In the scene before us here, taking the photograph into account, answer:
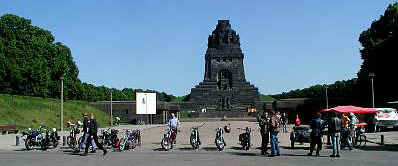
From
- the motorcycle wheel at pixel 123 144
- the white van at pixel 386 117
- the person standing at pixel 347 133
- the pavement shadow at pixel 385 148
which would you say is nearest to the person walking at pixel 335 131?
the person standing at pixel 347 133

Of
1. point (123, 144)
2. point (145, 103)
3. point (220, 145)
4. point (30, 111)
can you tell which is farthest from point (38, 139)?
point (30, 111)

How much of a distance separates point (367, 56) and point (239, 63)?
122ft

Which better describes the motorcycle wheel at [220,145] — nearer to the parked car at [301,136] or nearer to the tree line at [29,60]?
the parked car at [301,136]

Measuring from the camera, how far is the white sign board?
3676 centimetres

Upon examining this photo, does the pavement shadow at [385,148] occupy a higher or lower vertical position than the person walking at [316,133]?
lower

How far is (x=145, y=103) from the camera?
36969mm

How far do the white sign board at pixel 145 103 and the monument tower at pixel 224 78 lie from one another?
4891cm

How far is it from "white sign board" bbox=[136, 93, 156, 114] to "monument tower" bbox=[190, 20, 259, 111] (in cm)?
4891

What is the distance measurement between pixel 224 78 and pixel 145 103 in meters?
56.9

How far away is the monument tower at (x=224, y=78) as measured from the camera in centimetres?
8789

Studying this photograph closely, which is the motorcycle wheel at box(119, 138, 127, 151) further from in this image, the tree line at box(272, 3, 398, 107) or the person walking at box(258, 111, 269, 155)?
the tree line at box(272, 3, 398, 107)

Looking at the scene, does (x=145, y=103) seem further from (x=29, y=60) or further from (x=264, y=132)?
(x=29, y=60)

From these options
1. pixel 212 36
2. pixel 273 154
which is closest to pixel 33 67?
pixel 212 36

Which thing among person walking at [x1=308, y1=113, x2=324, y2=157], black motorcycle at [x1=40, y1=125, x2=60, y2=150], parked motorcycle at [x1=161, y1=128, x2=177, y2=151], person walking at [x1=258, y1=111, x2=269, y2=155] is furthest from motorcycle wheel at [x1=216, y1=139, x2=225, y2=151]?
black motorcycle at [x1=40, y1=125, x2=60, y2=150]
